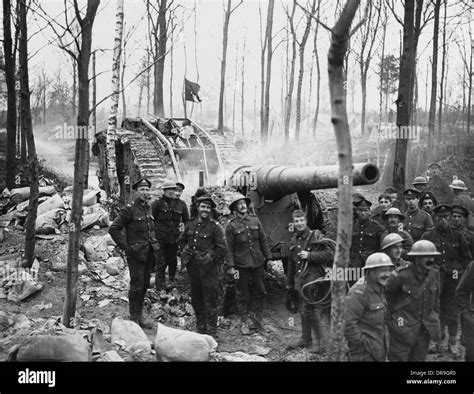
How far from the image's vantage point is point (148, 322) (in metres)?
7.09

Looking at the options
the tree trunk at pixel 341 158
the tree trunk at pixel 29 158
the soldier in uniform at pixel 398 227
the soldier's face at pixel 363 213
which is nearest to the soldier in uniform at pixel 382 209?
the soldier's face at pixel 363 213

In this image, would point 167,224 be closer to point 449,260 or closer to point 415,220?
point 415,220

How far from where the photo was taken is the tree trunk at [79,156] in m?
5.93

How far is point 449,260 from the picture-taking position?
6.79 meters

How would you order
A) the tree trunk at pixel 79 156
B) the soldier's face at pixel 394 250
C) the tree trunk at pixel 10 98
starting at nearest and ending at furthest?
the soldier's face at pixel 394 250, the tree trunk at pixel 79 156, the tree trunk at pixel 10 98

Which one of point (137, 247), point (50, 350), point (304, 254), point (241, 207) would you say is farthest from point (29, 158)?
point (304, 254)

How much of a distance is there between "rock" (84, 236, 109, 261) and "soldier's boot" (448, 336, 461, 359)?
546cm

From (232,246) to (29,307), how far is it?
9.17 ft

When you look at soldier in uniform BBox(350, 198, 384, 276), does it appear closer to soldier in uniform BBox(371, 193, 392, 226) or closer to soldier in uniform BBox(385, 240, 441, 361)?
soldier in uniform BBox(371, 193, 392, 226)

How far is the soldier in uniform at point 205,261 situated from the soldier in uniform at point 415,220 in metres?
2.67

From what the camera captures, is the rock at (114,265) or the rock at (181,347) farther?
the rock at (114,265)

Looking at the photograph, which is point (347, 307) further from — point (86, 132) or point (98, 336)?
point (86, 132)

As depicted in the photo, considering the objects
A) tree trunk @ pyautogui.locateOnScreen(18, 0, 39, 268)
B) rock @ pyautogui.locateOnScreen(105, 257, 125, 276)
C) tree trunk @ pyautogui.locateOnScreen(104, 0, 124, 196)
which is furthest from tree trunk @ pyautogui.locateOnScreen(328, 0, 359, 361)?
tree trunk @ pyautogui.locateOnScreen(104, 0, 124, 196)

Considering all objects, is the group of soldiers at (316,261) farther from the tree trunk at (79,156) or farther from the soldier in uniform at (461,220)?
the tree trunk at (79,156)
